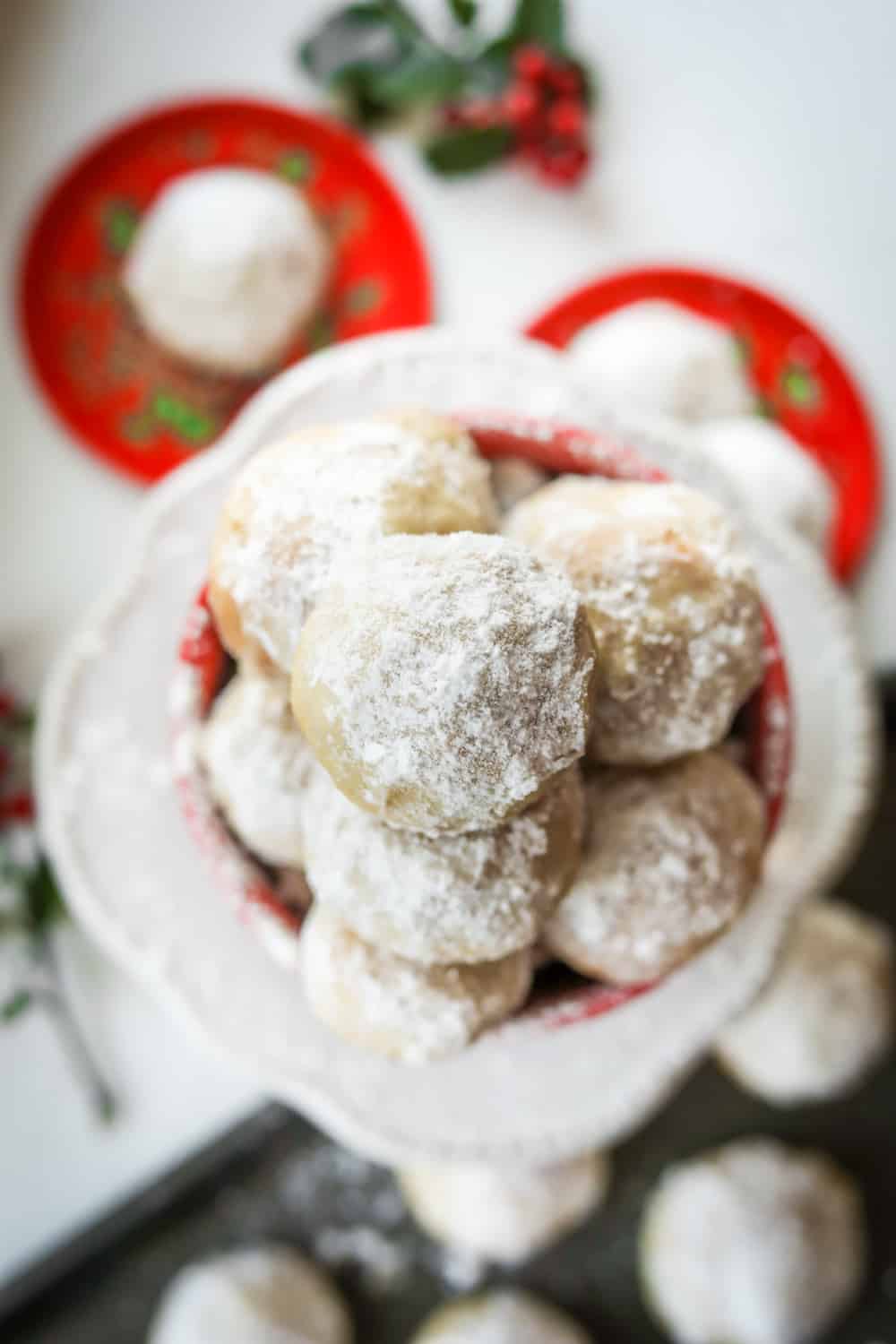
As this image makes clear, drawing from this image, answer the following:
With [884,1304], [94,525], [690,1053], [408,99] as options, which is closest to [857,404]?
[408,99]

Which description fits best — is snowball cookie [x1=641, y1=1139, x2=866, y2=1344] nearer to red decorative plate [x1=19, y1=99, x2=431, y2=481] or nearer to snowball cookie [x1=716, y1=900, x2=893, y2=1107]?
snowball cookie [x1=716, y1=900, x2=893, y2=1107]

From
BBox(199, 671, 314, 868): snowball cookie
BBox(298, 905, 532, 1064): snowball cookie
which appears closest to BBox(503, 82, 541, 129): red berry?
BBox(199, 671, 314, 868): snowball cookie

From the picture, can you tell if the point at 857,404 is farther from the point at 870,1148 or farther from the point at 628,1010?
the point at 870,1148

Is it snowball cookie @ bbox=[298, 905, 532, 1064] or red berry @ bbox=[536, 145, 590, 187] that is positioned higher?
red berry @ bbox=[536, 145, 590, 187]

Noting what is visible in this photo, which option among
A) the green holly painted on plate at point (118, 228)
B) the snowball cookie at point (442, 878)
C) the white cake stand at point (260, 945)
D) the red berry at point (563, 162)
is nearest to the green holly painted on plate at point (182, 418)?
the green holly painted on plate at point (118, 228)

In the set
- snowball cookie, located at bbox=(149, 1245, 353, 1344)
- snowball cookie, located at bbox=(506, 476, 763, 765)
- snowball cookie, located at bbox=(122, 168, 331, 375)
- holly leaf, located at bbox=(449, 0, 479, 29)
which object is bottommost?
snowball cookie, located at bbox=(149, 1245, 353, 1344)

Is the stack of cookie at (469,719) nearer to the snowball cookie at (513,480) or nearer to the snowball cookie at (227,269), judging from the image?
the snowball cookie at (513,480)

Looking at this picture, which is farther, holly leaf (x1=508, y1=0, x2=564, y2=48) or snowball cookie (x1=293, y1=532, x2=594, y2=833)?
holly leaf (x1=508, y1=0, x2=564, y2=48)
